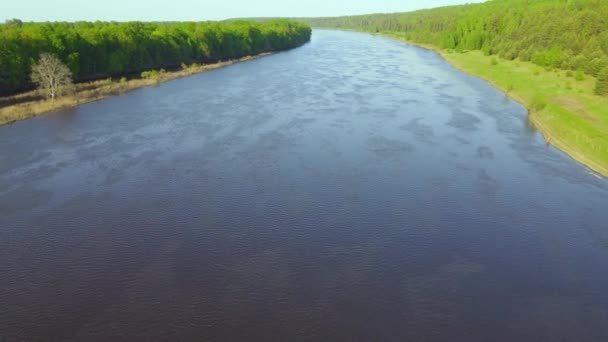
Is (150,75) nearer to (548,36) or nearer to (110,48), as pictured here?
(110,48)

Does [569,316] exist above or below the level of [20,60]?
below

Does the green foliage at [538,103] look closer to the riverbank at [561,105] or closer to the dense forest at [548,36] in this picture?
the riverbank at [561,105]

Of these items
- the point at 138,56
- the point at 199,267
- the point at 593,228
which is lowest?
the point at 593,228

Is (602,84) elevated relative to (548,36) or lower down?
lower down

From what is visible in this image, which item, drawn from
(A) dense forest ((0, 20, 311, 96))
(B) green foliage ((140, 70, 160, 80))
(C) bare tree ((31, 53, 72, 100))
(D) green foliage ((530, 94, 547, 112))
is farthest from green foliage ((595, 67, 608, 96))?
(A) dense forest ((0, 20, 311, 96))

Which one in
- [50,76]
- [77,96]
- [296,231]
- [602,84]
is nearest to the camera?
[296,231]

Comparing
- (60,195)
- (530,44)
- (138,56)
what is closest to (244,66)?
(138,56)

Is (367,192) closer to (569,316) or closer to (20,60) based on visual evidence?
(569,316)

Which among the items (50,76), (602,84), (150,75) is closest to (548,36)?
(602,84)
